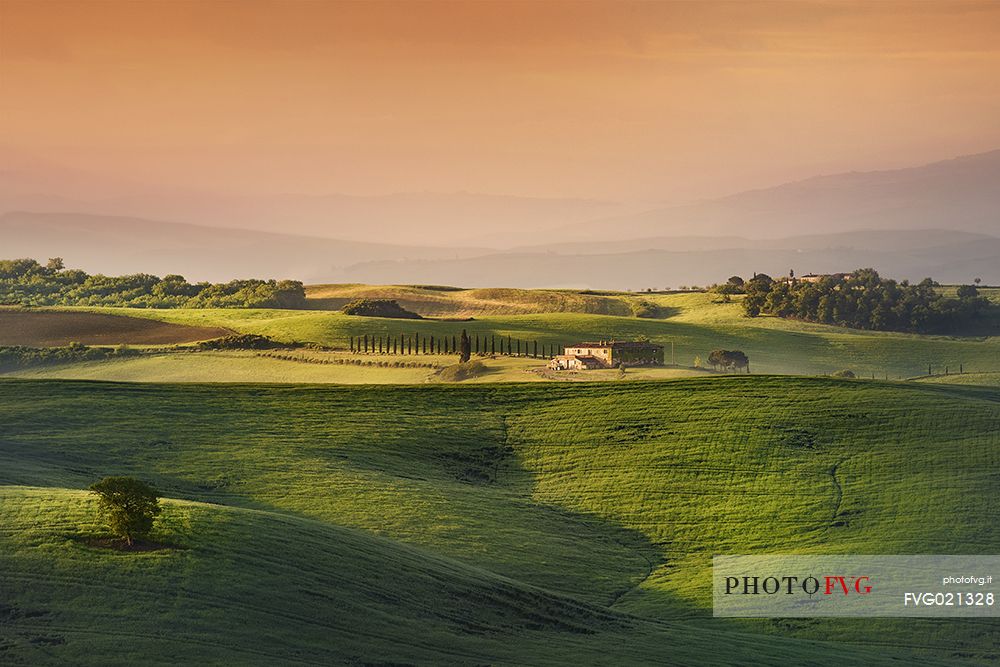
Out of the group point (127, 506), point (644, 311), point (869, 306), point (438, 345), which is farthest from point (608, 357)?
point (869, 306)

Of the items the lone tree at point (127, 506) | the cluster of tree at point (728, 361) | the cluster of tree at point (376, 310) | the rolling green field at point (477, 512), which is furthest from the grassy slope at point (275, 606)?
the cluster of tree at point (376, 310)

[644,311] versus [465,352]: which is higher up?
[644,311]

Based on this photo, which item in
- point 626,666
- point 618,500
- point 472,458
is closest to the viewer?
point 626,666

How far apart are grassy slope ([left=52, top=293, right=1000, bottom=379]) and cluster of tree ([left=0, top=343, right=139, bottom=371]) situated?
17798mm

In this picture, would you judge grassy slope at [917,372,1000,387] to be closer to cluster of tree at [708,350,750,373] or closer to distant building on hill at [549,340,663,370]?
cluster of tree at [708,350,750,373]

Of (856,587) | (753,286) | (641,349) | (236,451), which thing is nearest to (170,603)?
(856,587)

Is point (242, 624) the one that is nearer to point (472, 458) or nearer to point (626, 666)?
point (626, 666)

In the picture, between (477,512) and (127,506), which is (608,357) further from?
(127,506)

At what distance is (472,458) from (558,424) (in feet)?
27.3

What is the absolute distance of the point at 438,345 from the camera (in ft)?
444

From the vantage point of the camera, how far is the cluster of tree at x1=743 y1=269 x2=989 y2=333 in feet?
600

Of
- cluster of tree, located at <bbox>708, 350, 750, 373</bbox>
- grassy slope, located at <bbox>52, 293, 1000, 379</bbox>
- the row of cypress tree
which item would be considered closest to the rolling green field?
cluster of tree, located at <bbox>708, 350, 750, 373</bbox>

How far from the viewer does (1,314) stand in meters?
156

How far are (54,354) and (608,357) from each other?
54.9 metres
